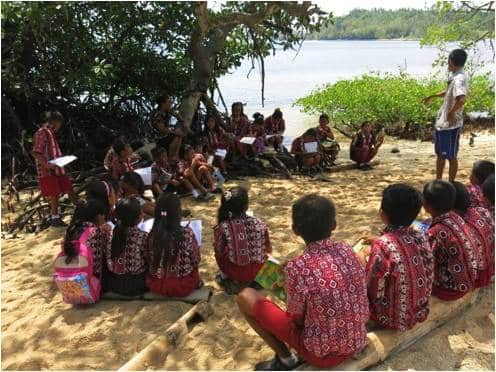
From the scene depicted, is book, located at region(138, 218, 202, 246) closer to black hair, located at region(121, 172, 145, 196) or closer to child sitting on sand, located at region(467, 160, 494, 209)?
black hair, located at region(121, 172, 145, 196)

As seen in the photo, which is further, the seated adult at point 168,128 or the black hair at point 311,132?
the black hair at point 311,132

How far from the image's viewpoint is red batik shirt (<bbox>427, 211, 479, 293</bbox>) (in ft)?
10.3

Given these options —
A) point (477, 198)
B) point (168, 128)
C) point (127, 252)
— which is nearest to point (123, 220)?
point (127, 252)

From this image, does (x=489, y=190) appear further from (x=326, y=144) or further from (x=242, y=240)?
(x=326, y=144)

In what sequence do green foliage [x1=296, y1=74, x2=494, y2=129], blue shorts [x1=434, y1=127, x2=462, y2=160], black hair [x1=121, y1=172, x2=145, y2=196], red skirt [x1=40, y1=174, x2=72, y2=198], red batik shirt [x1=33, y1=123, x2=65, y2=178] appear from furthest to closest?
1. green foliage [x1=296, y1=74, x2=494, y2=129]
2. blue shorts [x1=434, y1=127, x2=462, y2=160]
3. red skirt [x1=40, y1=174, x2=72, y2=198]
4. red batik shirt [x1=33, y1=123, x2=65, y2=178]
5. black hair [x1=121, y1=172, x2=145, y2=196]

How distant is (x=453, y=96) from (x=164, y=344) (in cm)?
433

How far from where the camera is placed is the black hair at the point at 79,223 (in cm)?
355

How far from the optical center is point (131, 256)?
145 inches

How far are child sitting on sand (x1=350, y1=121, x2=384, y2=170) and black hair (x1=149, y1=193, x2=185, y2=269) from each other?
541 cm

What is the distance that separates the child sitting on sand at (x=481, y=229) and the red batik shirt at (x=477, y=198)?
0.93 ft

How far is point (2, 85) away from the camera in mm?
7668

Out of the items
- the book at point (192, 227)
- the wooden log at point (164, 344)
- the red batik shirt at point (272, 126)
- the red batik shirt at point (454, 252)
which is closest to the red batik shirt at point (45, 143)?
the book at point (192, 227)

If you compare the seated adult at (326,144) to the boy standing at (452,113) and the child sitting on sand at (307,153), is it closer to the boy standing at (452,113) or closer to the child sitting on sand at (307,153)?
the child sitting on sand at (307,153)

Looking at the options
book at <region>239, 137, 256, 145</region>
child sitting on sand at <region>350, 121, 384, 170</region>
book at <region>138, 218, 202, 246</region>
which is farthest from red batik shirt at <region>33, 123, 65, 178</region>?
child sitting on sand at <region>350, 121, 384, 170</region>
